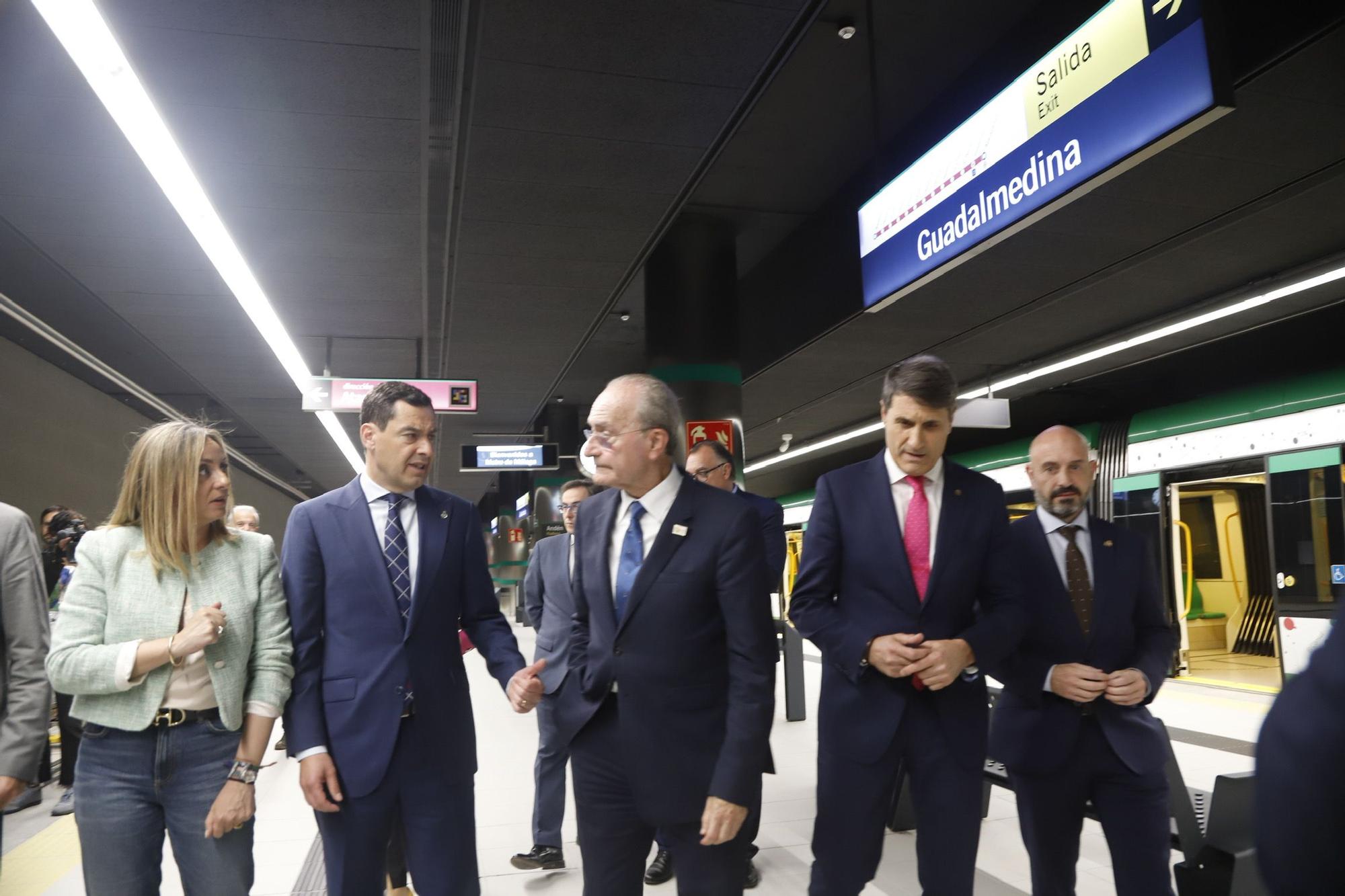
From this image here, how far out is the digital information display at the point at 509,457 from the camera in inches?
550

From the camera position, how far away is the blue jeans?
5.95ft

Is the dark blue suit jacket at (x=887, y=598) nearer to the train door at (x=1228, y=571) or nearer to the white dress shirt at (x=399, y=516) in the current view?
the white dress shirt at (x=399, y=516)

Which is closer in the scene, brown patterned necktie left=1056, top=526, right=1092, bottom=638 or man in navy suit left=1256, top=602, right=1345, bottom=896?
man in navy suit left=1256, top=602, right=1345, bottom=896

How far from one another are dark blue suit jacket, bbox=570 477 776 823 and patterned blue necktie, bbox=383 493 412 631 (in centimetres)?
50

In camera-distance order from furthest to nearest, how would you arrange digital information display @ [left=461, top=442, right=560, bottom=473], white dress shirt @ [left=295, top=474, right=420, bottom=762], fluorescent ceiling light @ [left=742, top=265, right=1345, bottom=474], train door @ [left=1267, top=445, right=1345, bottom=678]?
digital information display @ [left=461, top=442, right=560, bottom=473], fluorescent ceiling light @ [left=742, top=265, right=1345, bottom=474], train door @ [left=1267, top=445, right=1345, bottom=678], white dress shirt @ [left=295, top=474, right=420, bottom=762]

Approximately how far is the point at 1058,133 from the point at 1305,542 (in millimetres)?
5942

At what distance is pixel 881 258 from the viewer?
13.8ft

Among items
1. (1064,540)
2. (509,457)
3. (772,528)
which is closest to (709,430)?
(772,528)

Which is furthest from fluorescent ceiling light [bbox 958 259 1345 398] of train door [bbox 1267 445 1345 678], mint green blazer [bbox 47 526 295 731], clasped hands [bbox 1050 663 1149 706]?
mint green blazer [bbox 47 526 295 731]

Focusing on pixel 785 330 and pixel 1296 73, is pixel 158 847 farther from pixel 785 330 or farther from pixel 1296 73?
pixel 785 330

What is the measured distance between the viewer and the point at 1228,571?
42.2 ft

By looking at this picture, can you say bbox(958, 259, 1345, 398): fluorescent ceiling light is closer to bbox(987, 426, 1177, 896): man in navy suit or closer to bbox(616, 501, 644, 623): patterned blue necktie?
bbox(987, 426, 1177, 896): man in navy suit

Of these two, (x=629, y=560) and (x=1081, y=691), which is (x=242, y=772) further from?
(x=1081, y=691)

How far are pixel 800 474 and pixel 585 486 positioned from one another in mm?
18060
